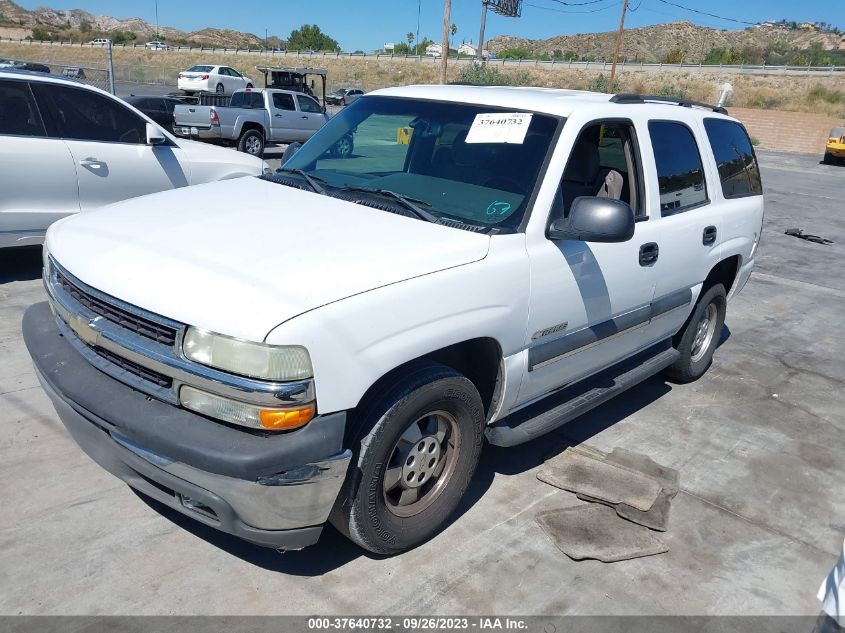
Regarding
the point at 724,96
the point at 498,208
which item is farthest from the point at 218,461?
the point at 724,96

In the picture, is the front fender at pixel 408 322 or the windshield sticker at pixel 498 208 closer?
the front fender at pixel 408 322

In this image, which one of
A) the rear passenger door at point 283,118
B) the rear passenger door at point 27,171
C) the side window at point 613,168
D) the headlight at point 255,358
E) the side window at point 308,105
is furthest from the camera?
the side window at point 308,105

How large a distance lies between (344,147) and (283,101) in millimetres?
14694

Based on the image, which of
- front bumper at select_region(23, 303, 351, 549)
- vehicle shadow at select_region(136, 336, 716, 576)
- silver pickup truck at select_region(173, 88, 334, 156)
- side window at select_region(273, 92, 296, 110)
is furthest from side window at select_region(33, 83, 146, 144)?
side window at select_region(273, 92, 296, 110)

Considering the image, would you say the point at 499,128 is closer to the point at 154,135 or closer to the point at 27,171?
the point at 154,135

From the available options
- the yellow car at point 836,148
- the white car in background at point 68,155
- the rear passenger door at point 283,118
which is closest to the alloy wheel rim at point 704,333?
the white car in background at point 68,155

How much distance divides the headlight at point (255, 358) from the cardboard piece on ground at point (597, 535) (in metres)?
1.65

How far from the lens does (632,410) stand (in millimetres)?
4922

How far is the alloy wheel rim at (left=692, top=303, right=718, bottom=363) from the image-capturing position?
534 centimetres

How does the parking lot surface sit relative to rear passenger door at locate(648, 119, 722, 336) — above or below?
below

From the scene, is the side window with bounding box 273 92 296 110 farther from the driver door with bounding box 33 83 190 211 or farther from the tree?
the tree

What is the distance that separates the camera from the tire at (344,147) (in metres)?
4.09

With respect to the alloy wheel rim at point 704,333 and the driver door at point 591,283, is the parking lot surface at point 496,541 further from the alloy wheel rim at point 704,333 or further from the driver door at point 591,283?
the driver door at point 591,283

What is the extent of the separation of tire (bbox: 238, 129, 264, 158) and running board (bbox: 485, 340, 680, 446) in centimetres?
1398
